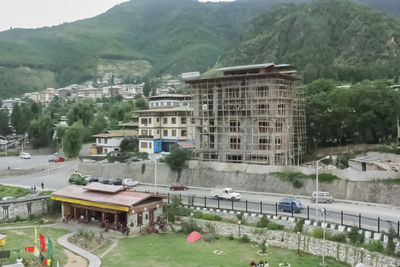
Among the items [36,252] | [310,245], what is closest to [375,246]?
[310,245]

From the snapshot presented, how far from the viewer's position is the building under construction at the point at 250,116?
55.8 meters

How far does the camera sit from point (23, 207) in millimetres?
43000

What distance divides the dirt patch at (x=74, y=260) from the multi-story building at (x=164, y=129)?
4086 cm

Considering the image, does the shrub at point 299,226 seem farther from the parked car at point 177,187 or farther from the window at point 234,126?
the window at point 234,126

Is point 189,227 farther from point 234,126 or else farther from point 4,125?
point 4,125

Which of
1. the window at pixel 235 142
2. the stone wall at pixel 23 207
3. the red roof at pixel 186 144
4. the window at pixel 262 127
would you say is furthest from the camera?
the red roof at pixel 186 144

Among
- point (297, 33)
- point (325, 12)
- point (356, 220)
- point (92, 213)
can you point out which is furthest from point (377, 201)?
point (325, 12)

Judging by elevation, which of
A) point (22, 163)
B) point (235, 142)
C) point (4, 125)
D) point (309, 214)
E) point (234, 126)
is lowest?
point (309, 214)

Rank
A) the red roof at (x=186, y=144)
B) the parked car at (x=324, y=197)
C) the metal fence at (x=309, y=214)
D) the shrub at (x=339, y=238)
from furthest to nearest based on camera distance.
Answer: the red roof at (x=186, y=144)
the parked car at (x=324, y=197)
the metal fence at (x=309, y=214)
the shrub at (x=339, y=238)

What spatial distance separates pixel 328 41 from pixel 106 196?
5356 inches

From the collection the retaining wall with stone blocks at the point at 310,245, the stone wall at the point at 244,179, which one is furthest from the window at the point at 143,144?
the retaining wall with stone blocks at the point at 310,245

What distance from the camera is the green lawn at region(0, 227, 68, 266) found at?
29589 millimetres

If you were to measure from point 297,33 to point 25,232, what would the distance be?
14695 centimetres

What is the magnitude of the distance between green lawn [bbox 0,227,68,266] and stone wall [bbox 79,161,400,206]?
70.1 ft
